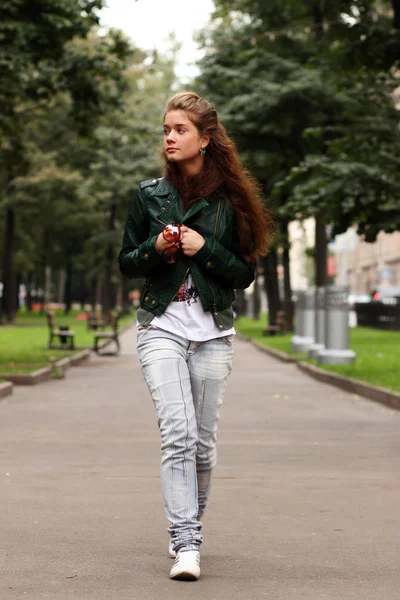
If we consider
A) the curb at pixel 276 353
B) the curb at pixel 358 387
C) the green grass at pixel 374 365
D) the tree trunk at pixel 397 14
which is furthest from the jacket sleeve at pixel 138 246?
the curb at pixel 276 353

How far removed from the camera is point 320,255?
109 ft

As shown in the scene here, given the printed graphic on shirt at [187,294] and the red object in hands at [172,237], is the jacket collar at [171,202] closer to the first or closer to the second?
the red object in hands at [172,237]

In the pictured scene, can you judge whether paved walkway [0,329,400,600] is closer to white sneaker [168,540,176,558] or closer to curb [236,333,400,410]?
white sneaker [168,540,176,558]

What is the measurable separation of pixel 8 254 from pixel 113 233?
571cm

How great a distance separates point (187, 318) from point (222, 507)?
7.64 ft

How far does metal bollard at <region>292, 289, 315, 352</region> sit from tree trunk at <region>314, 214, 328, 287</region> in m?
4.37

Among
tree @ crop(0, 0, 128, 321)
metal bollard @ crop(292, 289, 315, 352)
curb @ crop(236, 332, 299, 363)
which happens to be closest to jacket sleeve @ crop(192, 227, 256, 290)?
tree @ crop(0, 0, 128, 321)

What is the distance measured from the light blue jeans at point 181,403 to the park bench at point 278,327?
113ft

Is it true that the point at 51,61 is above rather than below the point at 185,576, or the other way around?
above

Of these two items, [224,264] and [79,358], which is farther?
[79,358]

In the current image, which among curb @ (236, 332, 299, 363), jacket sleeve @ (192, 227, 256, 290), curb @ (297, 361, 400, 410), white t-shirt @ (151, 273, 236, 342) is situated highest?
jacket sleeve @ (192, 227, 256, 290)

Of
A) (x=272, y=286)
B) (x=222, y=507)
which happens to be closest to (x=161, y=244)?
(x=222, y=507)

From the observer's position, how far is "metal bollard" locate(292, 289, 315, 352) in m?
26.9

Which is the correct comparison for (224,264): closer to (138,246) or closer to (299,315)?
(138,246)
